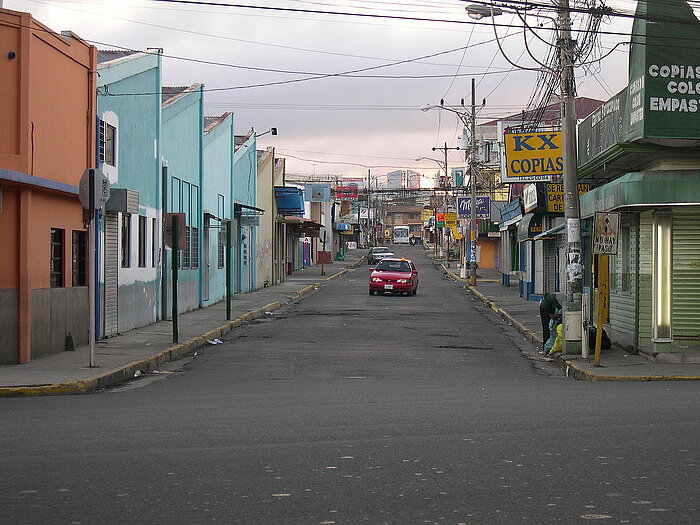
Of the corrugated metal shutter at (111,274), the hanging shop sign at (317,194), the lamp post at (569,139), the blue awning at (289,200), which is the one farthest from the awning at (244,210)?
the hanging shop sign at (317,194)

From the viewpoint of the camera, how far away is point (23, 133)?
16250 mm

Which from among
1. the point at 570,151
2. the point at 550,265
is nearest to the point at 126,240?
the point at 570,151

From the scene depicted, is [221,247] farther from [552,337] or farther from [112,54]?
[552,337]

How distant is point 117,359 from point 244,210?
1018 inches

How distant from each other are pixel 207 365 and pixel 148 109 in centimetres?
967

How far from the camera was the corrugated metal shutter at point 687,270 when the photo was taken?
58.7 feet

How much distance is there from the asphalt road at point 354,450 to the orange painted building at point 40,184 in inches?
117

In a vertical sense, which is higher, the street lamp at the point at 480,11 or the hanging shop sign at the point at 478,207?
the street lamp at the point at 480,11

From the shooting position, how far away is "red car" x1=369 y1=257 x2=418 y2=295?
4156cm

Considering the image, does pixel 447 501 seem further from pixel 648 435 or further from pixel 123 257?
pixel 123 257

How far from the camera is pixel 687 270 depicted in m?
17.9

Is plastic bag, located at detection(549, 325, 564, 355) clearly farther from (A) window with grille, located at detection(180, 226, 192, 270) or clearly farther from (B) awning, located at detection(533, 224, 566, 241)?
(A) window with grille, located at detection(180, 226, 192, 270)

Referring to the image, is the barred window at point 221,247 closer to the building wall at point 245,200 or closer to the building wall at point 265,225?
the building wall at point 245,200

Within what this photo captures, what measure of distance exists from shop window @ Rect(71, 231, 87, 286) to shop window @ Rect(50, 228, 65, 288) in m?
0.72
